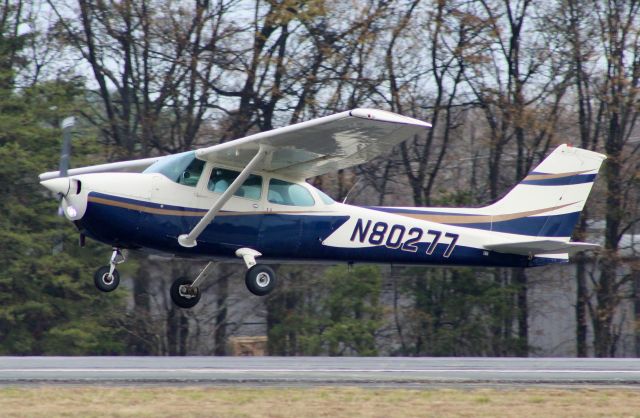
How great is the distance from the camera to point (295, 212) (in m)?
14.4

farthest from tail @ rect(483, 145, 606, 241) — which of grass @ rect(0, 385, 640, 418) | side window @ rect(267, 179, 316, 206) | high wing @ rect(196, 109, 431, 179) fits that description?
grass @ rect(0, 385, 640, 418)

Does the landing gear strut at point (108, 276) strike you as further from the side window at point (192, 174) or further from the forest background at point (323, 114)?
the forest background at point (323, 114)

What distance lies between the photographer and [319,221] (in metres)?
14.5

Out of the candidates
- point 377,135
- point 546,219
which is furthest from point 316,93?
point 377,135

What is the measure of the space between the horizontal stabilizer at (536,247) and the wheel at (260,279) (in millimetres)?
3432

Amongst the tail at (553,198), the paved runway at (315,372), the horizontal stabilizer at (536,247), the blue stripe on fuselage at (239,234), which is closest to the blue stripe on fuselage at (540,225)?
the tail at (553,198)

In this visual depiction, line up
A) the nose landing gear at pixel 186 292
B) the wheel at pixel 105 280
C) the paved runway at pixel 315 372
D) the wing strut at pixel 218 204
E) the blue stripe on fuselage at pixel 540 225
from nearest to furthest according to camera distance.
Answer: the paved runway at pixel 315 372
the wing strut at pixel 218 204
the wheel at pixel 105 280
the nose landing gear at pixel 186 292
the blue stripe on fuselage at pixel 540 225

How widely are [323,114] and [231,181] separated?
1153 cm

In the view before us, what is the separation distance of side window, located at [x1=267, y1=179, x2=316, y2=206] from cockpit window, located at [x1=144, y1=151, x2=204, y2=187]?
107 cm

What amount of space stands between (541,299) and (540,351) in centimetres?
134

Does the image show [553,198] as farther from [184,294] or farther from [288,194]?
[184,294]

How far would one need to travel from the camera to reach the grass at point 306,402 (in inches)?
364

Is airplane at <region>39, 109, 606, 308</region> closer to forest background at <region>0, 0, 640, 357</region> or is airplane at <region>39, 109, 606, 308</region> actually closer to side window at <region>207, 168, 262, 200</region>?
side window at <region>207, 168, 262, 200</region>

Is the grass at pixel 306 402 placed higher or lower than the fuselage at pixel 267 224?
lower
